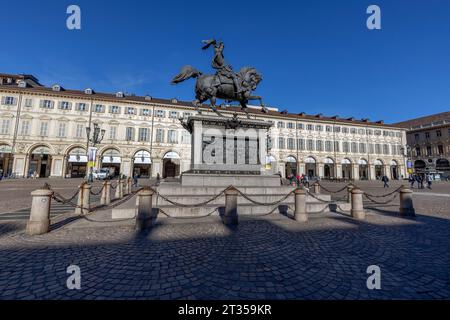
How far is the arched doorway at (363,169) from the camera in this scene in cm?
4766

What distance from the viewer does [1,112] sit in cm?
3288

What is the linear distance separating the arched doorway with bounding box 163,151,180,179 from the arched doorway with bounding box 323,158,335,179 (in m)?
33.3

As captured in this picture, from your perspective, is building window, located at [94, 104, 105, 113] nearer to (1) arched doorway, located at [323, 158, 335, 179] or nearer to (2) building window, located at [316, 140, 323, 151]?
(2) building window, located at [316, 140, 323, 151]

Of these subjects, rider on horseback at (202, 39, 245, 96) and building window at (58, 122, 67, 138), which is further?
building window at (58, 122, 67, 138)

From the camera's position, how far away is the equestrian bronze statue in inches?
390

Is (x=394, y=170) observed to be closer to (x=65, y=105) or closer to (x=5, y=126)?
(x=65, y=105)

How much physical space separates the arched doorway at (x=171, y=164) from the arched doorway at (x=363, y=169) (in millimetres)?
42181

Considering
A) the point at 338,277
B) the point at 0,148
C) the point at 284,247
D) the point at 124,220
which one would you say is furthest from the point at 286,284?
the point at 0,148

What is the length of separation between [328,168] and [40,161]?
192 feet

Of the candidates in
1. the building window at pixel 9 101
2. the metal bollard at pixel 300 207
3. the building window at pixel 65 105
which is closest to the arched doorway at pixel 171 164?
the building window at pixel 65 105

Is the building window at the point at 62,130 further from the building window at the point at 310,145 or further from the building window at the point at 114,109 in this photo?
the building window at the point at 310,145

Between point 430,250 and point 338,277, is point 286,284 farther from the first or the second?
point 430,250

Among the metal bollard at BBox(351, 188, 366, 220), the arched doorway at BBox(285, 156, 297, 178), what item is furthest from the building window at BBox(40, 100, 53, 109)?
the arched doorway at BBox(285, 156, 297, 178)

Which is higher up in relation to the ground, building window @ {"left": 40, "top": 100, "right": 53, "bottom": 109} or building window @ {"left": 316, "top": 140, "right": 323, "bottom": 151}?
building window @ {"left": 40, "top": 100, "right": 53, "bottom": 109}
